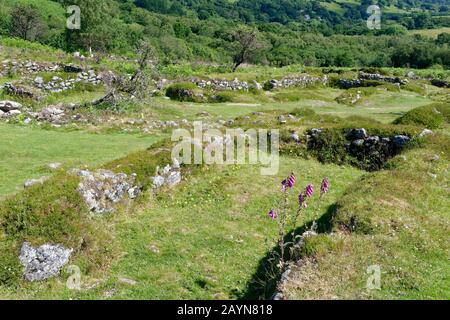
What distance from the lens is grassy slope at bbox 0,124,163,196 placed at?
19.3 meters

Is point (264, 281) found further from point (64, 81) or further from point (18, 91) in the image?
point (64, 81)

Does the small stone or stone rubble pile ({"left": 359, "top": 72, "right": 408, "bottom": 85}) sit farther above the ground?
the small stone

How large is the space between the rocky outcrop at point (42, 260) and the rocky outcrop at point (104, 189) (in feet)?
8.50

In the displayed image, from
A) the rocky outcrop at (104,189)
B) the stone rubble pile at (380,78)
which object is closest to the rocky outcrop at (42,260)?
the rocky outcrop at (104,189)

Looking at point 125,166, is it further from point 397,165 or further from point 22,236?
point 397,165

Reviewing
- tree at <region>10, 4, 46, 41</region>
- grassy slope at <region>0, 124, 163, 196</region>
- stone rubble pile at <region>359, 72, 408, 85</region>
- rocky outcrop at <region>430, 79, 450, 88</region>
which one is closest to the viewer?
grassy slope at <region>0, 124, 163, 196</region>

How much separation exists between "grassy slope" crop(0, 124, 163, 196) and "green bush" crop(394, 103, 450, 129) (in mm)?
17471

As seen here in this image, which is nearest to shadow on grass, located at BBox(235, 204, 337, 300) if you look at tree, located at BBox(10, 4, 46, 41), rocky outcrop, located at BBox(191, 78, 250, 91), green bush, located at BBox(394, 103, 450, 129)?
green bush, located at BBox(394, 103, 450, 129)

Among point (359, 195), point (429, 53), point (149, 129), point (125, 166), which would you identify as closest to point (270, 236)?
point (359, 195)

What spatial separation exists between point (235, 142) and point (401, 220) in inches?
476

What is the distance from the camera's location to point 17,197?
13.9m

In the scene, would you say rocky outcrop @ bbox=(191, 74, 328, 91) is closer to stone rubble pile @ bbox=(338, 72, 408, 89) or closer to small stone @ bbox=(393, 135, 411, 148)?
stone rubble pile @ bbox=(338, 72, 408, 89)

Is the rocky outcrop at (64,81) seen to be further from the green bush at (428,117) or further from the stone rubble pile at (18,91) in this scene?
the green bush at (428,117)

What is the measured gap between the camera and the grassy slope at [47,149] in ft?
63.5
